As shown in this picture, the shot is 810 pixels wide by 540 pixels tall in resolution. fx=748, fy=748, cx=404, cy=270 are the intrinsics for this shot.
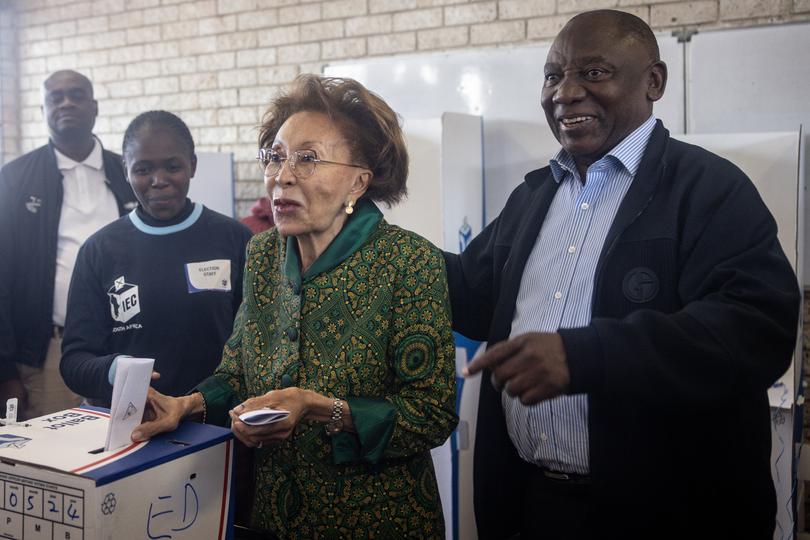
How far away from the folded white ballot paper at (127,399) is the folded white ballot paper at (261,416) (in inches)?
7.5

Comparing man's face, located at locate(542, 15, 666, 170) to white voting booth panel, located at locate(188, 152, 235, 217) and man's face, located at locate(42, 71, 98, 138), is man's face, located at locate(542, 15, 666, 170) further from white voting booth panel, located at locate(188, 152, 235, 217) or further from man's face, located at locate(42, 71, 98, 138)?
white voting booth panel, located at locate(188, 152, 235, 217)

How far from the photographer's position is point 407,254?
1538 millimetres

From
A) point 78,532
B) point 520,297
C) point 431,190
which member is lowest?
point 78,532

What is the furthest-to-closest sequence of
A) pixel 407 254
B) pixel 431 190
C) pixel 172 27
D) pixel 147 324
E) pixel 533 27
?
pixel 172 27, pixel 533 27, pixel 431 190, pixel 147 324, pixel 407 254

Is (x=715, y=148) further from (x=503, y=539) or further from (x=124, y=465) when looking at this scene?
(x=124, y=465)

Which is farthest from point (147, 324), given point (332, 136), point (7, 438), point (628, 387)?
point (628, 387)

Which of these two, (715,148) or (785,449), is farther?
(715,148)

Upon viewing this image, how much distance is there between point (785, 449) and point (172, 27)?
4.26 metres

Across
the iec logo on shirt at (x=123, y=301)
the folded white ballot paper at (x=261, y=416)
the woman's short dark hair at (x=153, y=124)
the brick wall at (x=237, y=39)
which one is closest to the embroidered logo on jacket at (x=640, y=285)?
the folded white ballot paper at (x=261, y=416)

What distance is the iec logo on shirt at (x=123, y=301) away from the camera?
201 centimetres

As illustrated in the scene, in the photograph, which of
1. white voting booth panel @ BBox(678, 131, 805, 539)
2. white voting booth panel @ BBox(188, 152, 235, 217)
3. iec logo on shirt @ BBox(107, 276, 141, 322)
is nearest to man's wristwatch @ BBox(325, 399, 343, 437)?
iec logo on shirt @ BBox(107, 276, 141, 322)

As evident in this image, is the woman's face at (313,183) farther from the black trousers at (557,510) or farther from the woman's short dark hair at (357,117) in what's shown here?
the black trousers at (557,510)

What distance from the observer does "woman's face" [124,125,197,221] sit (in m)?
2.15

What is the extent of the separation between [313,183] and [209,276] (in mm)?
682
